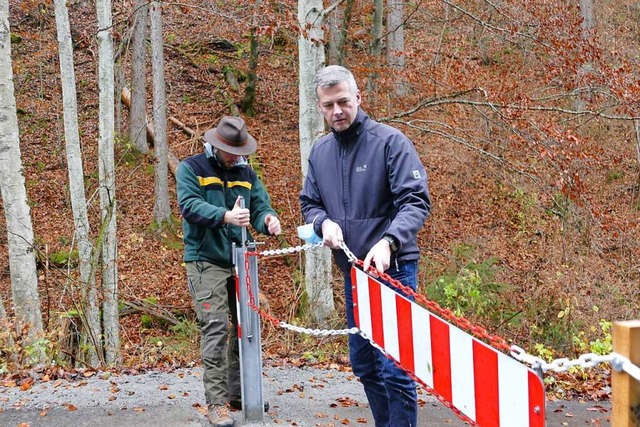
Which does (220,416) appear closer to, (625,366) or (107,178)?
(625,366)

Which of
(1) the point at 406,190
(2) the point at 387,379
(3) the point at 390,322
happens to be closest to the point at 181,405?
(2) the point at 387,379

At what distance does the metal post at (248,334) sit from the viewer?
16.1ft

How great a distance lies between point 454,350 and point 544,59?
370 inches

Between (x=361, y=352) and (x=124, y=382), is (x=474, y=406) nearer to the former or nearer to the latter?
(x=361, y=352)

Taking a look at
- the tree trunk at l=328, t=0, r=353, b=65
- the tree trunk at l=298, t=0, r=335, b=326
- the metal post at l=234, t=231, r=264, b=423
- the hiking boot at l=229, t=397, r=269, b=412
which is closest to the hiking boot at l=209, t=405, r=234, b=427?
the metal post at l=234, t=231, r=264, b=423

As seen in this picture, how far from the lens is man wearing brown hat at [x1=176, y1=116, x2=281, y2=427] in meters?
4.86

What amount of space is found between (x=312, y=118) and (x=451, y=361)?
7.13m

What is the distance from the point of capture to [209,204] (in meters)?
4.88

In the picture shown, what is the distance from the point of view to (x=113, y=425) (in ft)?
17.7

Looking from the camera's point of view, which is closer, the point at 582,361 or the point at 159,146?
the point at 582,361

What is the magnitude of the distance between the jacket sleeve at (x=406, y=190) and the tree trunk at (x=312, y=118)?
509cm

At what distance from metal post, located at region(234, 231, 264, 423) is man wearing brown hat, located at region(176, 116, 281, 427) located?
14cm

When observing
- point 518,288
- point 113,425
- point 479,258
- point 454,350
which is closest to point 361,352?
point 454,350

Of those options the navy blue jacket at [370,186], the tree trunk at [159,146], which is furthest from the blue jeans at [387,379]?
the tree trunk at [159,146]
